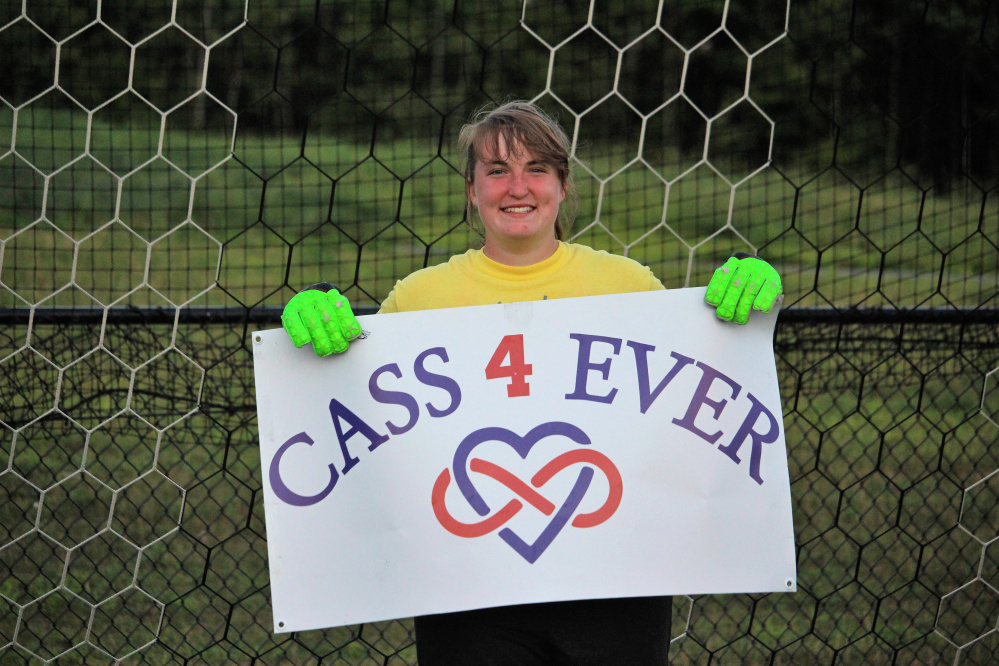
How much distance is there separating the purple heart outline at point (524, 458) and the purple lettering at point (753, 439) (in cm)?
27

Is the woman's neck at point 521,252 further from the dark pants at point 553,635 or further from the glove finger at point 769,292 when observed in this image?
the dark pants at point 553,635

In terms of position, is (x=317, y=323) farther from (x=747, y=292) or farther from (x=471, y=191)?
(x=747, y=292)

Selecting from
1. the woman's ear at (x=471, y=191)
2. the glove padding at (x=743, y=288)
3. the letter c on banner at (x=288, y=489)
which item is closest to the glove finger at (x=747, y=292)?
the glove padding at (x=743, y=288)

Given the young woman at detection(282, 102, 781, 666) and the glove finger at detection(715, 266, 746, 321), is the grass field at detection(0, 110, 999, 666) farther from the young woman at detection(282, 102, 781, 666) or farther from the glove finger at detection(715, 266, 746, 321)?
the glove finger at detection(715, 266, 746, 321)

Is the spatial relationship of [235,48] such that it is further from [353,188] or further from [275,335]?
[275,335]

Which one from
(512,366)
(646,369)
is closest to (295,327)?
(512,366)

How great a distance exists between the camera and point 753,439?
1.82 m

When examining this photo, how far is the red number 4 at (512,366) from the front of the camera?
5.94ft

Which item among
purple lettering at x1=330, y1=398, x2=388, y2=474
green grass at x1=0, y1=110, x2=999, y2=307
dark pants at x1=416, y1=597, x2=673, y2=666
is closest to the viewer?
dark pants at x1=416, y1=597, x2=673, y2=666

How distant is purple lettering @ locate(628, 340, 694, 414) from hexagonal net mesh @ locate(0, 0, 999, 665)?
546 mm

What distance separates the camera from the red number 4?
1812 millimetres

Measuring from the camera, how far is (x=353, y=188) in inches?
344

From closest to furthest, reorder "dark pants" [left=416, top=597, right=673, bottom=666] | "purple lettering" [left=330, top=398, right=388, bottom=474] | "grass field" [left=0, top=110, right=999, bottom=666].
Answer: "dark pants" [left=416, top=597, right=673, bottom=666]
"purple lettering" [left=330, top=398, right=388, bottom=474]
"grass field" [left=0, top=110, right=999, bottom=666]

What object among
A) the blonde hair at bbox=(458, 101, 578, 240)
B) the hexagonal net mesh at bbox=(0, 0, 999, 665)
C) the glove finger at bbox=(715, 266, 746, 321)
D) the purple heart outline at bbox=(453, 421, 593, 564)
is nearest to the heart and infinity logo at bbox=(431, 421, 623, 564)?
the purple heart outline at bbox=(453, 421, 593, 564)
